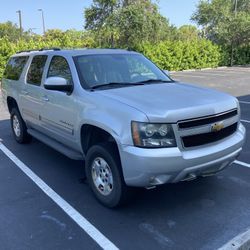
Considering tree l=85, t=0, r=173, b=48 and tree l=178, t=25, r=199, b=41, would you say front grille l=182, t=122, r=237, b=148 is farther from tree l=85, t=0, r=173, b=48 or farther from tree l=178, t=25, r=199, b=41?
tree l=178, t=25, r=199, b=41

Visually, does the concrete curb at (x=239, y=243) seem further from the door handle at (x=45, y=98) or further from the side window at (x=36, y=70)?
the side window at (x=36, y=70)

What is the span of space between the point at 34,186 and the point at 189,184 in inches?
83.2

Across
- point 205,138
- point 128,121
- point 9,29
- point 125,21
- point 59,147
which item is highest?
Answer: point 9,29

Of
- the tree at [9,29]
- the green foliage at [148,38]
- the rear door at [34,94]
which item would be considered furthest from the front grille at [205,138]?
the tree at [9,29]

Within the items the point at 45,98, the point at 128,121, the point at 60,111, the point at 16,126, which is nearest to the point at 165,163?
the point at 128,121

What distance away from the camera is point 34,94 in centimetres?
550

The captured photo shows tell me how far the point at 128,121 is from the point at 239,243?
1547 mm

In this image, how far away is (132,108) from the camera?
138 inches

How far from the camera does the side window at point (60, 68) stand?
15.2 ft

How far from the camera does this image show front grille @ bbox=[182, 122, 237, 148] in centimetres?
349

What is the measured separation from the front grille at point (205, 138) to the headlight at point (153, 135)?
167mm

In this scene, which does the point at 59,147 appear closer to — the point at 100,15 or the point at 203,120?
the point at 203,120

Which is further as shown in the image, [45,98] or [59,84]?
[45,98]

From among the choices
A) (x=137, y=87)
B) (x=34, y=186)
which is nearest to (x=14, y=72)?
(x=34, y=186)
